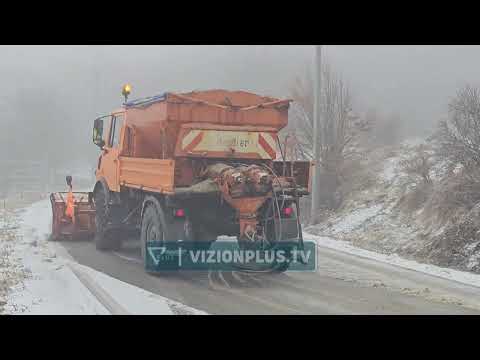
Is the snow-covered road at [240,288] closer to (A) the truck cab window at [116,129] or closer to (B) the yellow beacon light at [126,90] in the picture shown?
Result: (A) the truck cab window at [116,129]

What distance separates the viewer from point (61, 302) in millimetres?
6582

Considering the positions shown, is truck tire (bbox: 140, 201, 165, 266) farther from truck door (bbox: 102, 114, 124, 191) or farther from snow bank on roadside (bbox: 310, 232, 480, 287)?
snow bank on roadside (bbox: 310, 232, 480, 287)

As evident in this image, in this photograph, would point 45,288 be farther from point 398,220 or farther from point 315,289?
point 398,220

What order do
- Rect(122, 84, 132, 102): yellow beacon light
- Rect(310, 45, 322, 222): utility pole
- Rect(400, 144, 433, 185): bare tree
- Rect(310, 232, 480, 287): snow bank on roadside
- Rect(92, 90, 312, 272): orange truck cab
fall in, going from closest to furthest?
Rect(92, 90, 312, 272): orange truck cab → Rect(310, 232, 480, 287): snow bank on roadside → Rect(122, 84, 132, 102): yellow beacon light → Rect(400, 144, 433, 185): bare tree → Rect(310, 45, 322, 222): utility pole

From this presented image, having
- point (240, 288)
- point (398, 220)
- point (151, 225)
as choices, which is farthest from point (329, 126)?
point (240, 288)

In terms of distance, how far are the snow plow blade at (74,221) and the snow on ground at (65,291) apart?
150cm

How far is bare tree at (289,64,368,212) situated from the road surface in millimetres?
6706

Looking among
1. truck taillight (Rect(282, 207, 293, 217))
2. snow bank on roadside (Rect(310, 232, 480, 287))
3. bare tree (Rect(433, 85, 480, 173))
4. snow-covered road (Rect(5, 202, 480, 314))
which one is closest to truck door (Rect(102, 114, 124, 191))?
snow-covered road (Rect(5, 202, 480, 314))

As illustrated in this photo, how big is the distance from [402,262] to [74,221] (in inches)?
277

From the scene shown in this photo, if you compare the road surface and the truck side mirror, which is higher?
the truck side mirror

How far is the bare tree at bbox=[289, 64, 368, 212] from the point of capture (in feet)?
53.2

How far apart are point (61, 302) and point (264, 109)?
4426 millimetres

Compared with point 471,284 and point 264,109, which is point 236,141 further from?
point 471,284

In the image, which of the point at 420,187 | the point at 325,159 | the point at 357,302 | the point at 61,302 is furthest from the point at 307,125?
the point at 61,302
